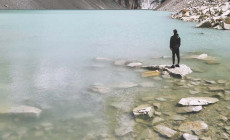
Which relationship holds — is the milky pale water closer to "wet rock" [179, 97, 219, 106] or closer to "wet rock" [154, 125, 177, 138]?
"wet rock" [154, 125, 177, 138]

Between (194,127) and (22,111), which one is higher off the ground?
(22,111)

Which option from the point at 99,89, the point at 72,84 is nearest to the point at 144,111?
the point at 99,89

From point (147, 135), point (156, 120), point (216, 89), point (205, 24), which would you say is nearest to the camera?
point (147, 135)

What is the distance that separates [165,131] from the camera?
1023 cm

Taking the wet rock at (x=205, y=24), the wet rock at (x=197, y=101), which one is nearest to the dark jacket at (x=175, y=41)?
the wet rock at (x=197, y=101)

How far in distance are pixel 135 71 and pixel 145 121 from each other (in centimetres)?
820

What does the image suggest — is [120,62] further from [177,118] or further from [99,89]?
[177,118]

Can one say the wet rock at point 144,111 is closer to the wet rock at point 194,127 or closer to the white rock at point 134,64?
the wet rock at point 194,127

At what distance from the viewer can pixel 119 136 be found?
32.5 feet

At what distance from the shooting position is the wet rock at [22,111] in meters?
11.6

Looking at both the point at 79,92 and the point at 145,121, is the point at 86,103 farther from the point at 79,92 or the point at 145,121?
the point at 145,121

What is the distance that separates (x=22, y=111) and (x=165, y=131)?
5700 millimetres

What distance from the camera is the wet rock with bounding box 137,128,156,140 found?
9797mm

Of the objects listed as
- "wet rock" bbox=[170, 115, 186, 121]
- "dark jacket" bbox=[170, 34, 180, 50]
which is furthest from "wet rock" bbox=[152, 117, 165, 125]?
"dark jacket" bbox=[170, 34, 180, 50]
